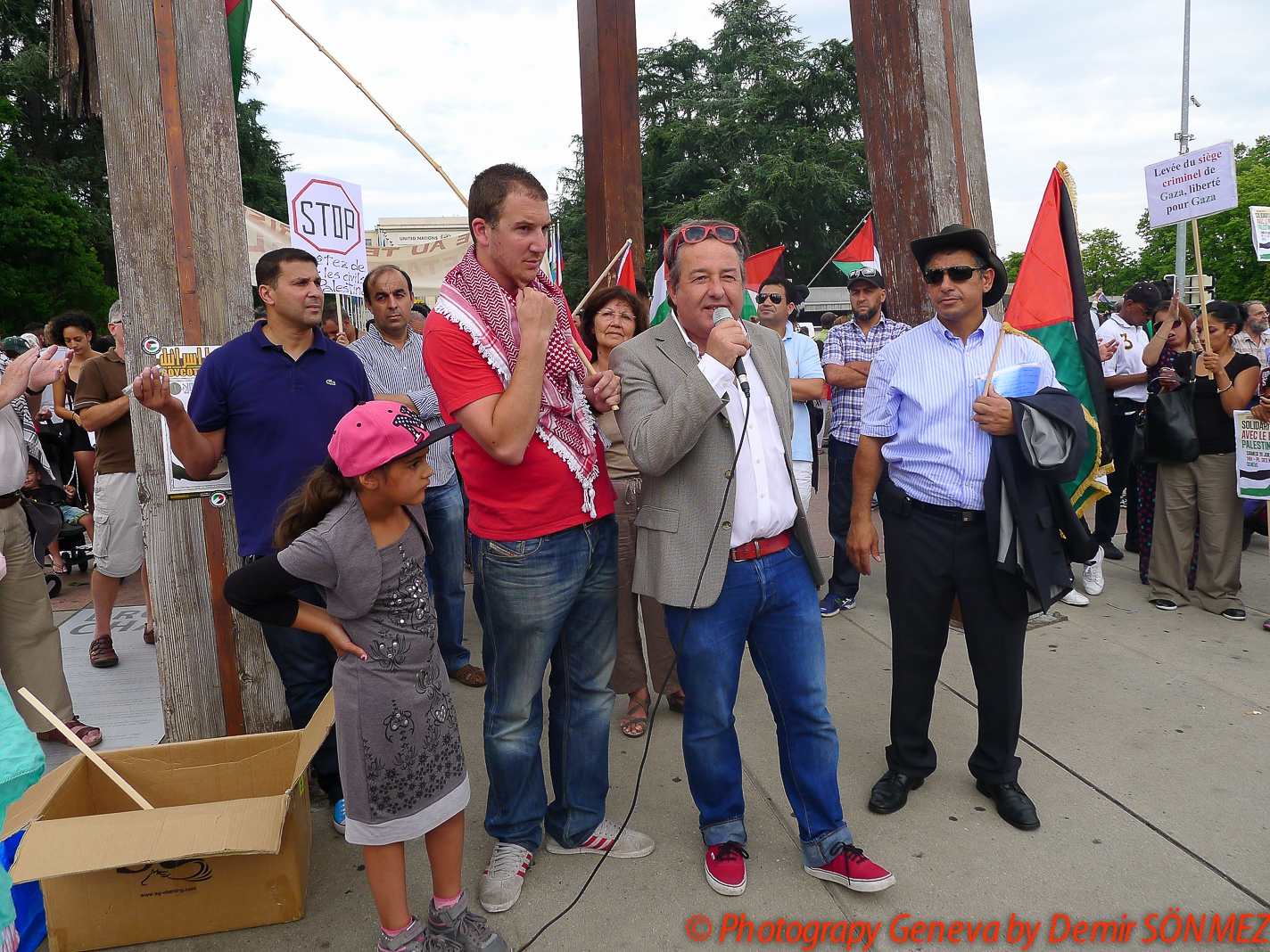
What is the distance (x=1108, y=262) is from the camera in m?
46.3

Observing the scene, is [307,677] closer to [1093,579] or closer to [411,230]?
[1093,579]

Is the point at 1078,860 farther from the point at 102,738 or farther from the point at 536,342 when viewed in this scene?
the point at 102,738

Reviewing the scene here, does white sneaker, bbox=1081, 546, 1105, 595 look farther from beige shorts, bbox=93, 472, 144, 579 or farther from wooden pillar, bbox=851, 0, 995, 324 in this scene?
beige shorts, bbox=93, 472, 144, 579

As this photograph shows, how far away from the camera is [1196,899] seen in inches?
95.7

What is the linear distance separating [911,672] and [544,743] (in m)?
1.56

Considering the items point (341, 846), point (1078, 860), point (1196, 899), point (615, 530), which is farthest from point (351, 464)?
point (1196, 899)

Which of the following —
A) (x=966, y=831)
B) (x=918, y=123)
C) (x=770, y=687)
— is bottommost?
(x=966, y=831)

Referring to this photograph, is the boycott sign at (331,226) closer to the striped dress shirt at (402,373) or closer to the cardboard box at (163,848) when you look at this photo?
the striped dress shirt at (402,373)

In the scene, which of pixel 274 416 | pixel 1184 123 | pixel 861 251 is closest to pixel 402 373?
pixel 274 416

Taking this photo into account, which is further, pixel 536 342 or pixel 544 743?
pixel 544 743

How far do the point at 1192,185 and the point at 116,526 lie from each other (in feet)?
23.0

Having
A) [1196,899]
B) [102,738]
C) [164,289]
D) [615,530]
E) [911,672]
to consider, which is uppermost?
[164,289]

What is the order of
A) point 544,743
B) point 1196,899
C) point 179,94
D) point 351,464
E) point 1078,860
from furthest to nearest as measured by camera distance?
1. point 544,743
2. point 179,94
3. point 1078,860
4. point 1196,899
5. point 351,464

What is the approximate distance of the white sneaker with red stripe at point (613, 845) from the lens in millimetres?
2740
